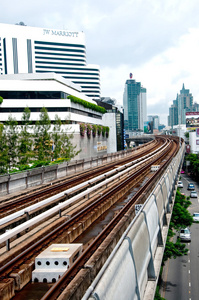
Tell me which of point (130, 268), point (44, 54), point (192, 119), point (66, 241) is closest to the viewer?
point (130, 268)

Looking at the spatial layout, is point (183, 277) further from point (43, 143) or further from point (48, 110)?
point (48, 110)

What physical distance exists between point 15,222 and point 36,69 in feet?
401

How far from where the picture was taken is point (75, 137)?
5588 cm

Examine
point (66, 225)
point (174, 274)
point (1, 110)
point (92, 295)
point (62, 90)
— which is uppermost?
point (62, 90)

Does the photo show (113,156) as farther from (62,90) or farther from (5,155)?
(5,155)

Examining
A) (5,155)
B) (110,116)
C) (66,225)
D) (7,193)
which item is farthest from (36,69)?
(66,225)

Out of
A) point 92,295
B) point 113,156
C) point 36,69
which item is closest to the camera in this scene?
point 92,295

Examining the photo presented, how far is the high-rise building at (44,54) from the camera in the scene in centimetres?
12938

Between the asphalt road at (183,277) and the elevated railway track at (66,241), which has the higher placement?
the elevated railway track at (66,241)

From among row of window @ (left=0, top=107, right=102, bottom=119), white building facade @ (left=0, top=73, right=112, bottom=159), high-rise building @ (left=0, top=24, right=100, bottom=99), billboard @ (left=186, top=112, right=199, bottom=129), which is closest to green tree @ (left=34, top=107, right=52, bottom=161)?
white building facade @ (left=0, top=73, right=112, bottom=159)

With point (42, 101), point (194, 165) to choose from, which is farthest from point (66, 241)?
point (194, 165)

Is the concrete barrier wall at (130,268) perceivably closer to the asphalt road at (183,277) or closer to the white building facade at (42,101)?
the asphalt road at (183,277)

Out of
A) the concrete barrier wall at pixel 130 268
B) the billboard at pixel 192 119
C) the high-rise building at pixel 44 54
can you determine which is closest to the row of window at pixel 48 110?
the concrete barrier wall at pixel 130 268

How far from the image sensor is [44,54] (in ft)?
431
